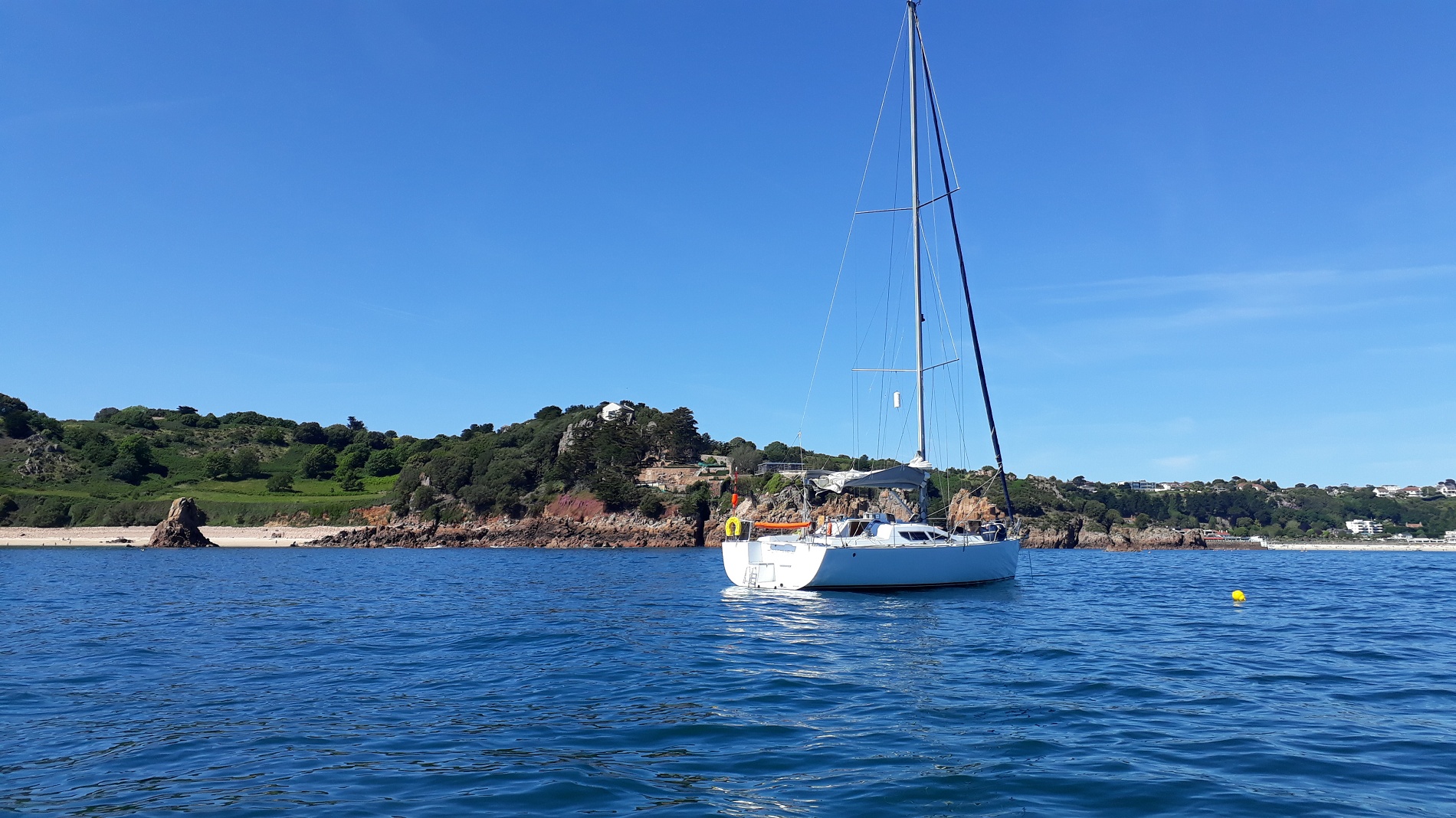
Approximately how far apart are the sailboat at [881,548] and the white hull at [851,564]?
0.03 metres

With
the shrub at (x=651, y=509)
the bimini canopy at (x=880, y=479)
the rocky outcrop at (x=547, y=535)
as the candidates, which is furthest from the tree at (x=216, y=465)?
the bimini canopy at (x=880, y=479)

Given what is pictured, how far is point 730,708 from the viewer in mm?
11727

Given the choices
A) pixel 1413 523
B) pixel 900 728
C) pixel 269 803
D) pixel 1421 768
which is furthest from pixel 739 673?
pixel 1413 523

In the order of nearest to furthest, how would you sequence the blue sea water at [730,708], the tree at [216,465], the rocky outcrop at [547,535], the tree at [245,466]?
the blue sea water at [730,708] < the rocky outcrop at [547,535] < the tree at [216,465] < the tree at [245,466]

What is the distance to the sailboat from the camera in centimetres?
2745

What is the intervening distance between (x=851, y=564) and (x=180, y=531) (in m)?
71.5

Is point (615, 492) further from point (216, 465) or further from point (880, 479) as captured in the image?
point (880, 479)

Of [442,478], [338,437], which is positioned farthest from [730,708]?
[338,437]

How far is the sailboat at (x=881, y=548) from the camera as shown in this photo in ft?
90.1

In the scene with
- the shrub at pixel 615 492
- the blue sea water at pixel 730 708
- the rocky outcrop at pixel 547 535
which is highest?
the shrub at pixel 615 492

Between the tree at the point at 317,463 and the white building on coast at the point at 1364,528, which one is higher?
the tree at the point at 317,463

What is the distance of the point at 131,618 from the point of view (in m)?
22.5

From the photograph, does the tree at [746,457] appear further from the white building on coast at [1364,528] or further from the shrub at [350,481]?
the white building on coast at [1364,528]

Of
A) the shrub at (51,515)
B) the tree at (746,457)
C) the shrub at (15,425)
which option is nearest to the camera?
the shrub at (51,515)
